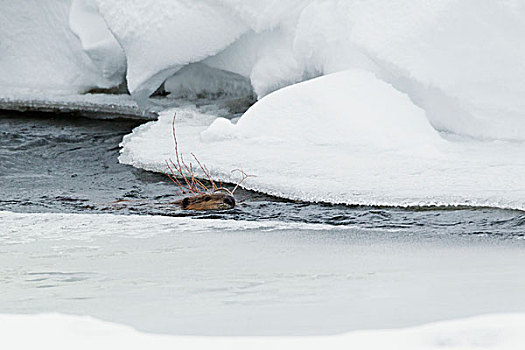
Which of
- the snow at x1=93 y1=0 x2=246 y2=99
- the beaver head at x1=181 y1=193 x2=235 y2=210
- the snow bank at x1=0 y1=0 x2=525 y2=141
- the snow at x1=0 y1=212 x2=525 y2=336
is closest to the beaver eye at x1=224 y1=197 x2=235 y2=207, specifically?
the beaver head at x1=181 y1=193 x2=235 y2=210

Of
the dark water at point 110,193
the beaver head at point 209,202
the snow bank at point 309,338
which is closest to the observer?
the snow bank at point 309,338

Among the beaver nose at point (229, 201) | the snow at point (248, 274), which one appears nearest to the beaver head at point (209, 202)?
the beaver nose at point (229, 201)

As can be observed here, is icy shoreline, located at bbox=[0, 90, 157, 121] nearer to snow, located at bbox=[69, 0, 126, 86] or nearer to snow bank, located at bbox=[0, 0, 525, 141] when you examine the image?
snow bank, located at bbox=[0, 0, 525, 141]

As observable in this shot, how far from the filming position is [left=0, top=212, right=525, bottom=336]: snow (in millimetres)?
2301

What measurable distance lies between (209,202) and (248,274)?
164 centimetres

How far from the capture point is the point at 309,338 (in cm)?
202

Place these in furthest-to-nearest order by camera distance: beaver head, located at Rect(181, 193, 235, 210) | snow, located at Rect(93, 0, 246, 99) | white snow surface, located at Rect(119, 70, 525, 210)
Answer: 1. snow, located at Rect(93, 0, 246, 99)
2. white snow surface, located at Rect(119, 70, 525, 210)
3. beaver head, located at Rect(181, 193, 235, 210)

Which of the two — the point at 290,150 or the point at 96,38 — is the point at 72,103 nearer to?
the point at 96,38

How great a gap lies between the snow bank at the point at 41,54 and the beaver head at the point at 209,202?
14.7ft

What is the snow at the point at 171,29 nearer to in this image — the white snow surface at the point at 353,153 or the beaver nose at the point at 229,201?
the white snow surface at the point at 353,153

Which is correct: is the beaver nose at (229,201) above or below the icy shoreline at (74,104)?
below

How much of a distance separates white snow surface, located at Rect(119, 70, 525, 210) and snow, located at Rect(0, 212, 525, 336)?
694mm

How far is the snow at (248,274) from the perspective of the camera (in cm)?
230

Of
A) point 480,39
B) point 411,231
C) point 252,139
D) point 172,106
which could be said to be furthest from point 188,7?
point 411,231
